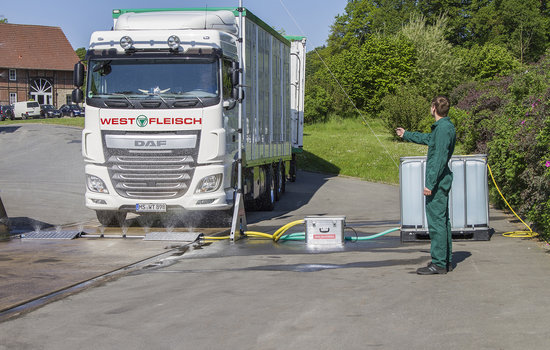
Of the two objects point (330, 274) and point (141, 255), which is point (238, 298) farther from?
point (141, 255)

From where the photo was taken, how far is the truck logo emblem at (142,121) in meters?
12.4

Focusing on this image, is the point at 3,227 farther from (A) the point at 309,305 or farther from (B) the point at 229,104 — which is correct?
(A) the point at 309,305

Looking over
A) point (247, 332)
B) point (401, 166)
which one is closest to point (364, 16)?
point (401, 166)

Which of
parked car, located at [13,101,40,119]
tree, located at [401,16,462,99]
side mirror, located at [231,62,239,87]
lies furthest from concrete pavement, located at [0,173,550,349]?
parked car, located at [13,101,40,119]

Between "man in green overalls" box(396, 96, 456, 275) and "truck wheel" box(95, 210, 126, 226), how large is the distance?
24.0 feet

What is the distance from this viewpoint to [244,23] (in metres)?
14.2

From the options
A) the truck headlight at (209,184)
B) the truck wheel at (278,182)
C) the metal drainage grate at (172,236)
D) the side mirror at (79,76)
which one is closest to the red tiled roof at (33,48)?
the truck wheel at (278,182)

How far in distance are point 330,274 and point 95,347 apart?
3.61 metres

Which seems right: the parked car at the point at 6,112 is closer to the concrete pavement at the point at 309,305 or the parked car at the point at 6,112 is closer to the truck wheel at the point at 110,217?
the truck wheel at the point at 110,217

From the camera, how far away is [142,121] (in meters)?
12.4

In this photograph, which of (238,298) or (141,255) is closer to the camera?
(238,298)

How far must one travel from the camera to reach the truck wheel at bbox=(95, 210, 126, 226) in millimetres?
13820

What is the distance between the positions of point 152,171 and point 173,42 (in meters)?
2.25

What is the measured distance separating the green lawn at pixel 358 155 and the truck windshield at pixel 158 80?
1411cm
